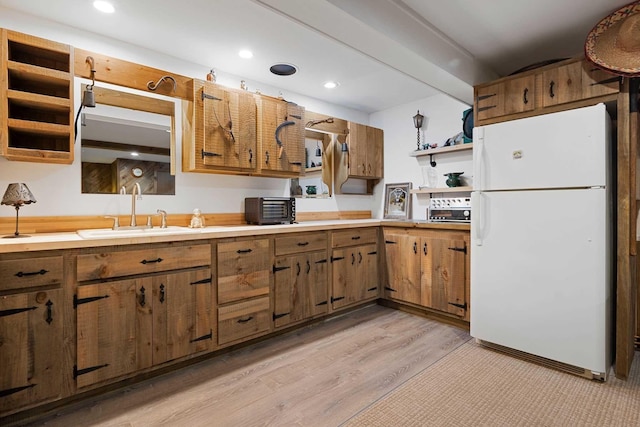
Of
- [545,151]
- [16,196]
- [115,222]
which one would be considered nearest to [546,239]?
[545,151]

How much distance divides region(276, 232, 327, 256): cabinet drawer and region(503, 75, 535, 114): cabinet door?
187 cm

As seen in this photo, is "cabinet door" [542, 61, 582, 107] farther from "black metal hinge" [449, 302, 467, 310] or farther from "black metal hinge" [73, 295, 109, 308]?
"black metal hinge" [73, 295, 109, 308]

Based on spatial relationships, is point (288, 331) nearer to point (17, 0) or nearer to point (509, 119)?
point (509, 119)

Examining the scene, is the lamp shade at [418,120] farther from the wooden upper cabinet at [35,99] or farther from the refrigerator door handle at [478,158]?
the wooden upper cabinet at [35,99]

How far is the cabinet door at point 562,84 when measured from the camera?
2.22m

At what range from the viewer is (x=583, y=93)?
7.21 ft

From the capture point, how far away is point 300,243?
9.48 feet

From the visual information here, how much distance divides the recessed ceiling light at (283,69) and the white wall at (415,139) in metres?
1.66

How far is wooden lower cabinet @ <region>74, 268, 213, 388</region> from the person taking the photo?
6.14 feet

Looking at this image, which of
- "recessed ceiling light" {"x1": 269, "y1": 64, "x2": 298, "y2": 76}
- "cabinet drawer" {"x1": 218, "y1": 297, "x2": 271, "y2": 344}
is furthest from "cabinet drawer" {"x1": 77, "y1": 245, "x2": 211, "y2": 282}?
"recessed ceiling light" {"x1": 269, "y1": 64, "x2": 298, "y2": 76}

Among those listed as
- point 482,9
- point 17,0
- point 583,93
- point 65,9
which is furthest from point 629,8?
point 17,0

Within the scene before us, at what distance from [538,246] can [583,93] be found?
1077mm

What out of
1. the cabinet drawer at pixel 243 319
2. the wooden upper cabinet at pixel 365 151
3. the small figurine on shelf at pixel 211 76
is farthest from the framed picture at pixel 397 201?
the small figurine on shelf at pixel 211 76

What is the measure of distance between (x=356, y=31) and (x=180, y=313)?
220 cm
